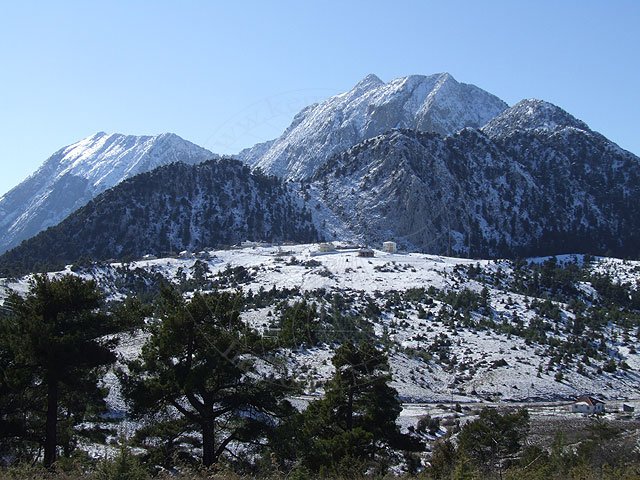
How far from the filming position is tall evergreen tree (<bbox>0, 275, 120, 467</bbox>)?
1909 centimetres

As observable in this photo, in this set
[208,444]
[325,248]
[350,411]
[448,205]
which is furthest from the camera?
[448,205]

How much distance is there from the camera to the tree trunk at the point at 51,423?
18.9 metres

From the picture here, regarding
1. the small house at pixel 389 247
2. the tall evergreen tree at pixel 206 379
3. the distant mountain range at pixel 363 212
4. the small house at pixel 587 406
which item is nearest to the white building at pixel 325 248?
the small house at pixel 389 247

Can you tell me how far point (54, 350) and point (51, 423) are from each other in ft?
7.42

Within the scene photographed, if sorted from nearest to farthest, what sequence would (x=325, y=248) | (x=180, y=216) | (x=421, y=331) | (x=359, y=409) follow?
(x=359, y=409), (x=421, y=331), (x=325, y=248), (x=180, y=216)

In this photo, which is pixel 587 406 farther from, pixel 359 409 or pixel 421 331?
pixel 359 409

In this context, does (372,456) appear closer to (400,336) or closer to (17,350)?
(17,350)

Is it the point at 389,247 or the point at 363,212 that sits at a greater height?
the point at 363,212

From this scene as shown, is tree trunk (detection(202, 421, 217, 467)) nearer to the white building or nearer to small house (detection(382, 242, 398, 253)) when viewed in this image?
the white building

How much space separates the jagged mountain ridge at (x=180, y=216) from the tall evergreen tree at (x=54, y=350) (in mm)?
140401

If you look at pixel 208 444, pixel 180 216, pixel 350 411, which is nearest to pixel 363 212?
pixel 180 216

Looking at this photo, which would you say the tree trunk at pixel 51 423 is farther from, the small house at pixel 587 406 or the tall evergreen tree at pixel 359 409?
the small house at pixel 587 406

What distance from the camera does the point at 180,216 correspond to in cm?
17400

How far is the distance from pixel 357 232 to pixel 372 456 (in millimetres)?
147505
